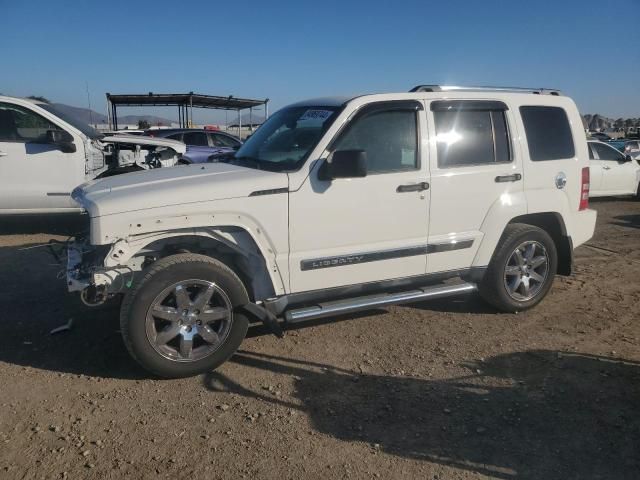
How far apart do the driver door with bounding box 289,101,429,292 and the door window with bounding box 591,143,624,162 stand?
10.1 meters

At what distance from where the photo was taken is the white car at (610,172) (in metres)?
12.7

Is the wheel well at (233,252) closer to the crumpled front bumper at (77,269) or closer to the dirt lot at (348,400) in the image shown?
the crumpled front bumper at (77,269)

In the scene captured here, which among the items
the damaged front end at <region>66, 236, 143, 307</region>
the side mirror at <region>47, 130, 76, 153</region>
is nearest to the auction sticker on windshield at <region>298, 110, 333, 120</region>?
the damaged front end at <region>66, 236, 143, 307</region>

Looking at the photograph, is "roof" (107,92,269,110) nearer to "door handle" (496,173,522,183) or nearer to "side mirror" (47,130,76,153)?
"side mirror" (47,130,76,153)

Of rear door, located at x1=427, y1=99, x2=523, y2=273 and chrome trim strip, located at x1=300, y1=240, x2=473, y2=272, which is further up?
rear door, located at x1=427, y1=99, x2=523, y2=273

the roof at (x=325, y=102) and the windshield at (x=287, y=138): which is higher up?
the roof at (x=325, y=102)

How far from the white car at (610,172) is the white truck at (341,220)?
8177 mm

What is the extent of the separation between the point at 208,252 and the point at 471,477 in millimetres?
2452

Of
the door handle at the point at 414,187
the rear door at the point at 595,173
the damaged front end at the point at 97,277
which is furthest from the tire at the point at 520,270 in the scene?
the rear door at the point at 595,173

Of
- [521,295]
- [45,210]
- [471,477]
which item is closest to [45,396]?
[471,477]

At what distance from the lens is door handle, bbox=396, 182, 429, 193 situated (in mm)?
4398

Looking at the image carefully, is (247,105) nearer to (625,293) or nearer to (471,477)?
(625,293)

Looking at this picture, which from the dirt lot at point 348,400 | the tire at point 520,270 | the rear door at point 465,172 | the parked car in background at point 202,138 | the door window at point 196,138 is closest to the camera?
the dirt lot at point 348,400

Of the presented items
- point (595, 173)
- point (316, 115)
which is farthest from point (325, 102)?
point (595, 173)
